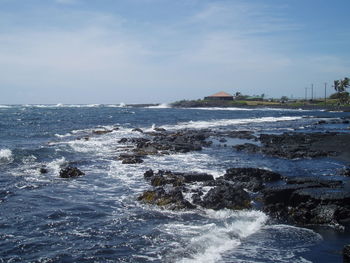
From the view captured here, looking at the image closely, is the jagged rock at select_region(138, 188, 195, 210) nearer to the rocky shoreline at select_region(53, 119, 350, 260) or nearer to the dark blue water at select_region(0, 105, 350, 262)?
the rocky shoreline at select_region(53, 119, 350, 260)

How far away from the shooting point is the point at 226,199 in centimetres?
1694

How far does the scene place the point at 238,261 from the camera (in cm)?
1093

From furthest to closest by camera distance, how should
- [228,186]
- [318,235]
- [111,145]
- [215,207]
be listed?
[111,145] < [228,186] < [215,207] < [318,235]

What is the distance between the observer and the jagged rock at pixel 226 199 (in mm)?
16625

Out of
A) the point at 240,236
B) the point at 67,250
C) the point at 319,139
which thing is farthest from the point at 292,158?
the point at 67,250

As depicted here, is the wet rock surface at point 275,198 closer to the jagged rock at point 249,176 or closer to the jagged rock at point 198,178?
the jagged rock at point 249,176

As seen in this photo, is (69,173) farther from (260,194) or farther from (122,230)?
(260,194)

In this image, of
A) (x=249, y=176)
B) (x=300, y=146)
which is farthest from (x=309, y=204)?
(x=300, y=146)

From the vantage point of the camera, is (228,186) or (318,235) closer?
(318,235)

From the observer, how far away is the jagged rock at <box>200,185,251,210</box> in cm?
1662

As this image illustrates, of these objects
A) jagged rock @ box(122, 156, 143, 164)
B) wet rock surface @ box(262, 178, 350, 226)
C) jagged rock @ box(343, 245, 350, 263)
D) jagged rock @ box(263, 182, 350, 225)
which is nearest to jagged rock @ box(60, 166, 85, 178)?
jagged rock @ box(122, 156, 143, 164)

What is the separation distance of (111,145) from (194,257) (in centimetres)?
3131

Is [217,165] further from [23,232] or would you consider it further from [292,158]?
[23,232]

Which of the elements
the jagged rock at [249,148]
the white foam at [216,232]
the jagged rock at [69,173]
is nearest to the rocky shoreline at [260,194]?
the jagged rock at [69,173]
